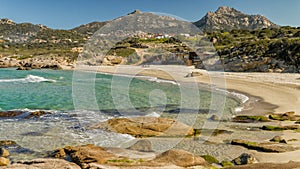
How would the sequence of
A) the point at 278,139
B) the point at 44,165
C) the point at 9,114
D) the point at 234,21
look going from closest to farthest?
the point at 44,165
the point at 278,139
the point at 9,114
the point at 234,21

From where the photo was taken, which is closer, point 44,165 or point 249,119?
point 44,165

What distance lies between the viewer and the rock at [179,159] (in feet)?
25.5

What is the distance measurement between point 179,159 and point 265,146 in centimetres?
354

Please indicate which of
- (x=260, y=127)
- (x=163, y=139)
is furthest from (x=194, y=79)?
(x=163, y=139)

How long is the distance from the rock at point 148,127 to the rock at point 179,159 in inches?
136

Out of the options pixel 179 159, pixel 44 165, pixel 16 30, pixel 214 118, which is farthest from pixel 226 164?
pixel 16 30

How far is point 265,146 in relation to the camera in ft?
31.6

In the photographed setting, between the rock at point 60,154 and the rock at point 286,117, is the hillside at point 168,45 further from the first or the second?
the rock at point 60,154

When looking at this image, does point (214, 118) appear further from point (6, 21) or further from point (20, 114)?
point (6, 21)

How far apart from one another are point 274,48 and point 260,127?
33629mm

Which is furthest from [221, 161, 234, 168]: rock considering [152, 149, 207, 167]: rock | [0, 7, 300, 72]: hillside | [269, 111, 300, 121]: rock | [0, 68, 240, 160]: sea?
[0, 7, 300, 72]: hillside

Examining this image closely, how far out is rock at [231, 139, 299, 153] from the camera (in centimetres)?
924

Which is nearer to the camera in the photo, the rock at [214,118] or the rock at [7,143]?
the rock at [7,143]

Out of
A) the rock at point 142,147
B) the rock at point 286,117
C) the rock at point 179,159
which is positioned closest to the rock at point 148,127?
the rock at point 142,147
